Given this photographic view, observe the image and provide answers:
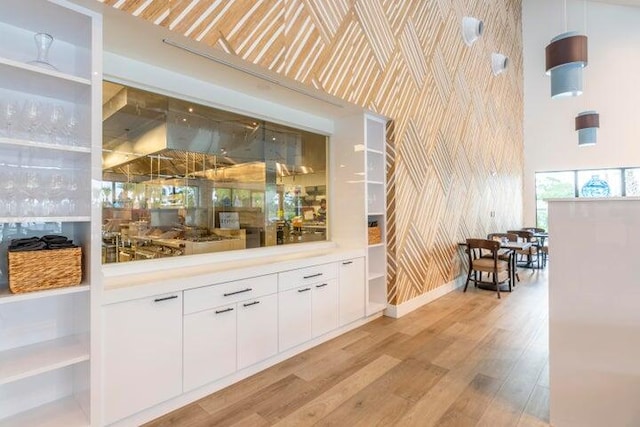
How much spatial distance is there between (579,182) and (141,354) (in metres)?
11.5

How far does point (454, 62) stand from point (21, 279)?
6550mm

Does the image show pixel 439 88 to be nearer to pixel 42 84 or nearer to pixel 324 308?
pixel 324 308

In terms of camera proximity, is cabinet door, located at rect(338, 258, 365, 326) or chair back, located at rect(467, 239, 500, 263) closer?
cabinet door, located at rect(338, 258, 365, 326)

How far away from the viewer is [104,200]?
8.38 feet

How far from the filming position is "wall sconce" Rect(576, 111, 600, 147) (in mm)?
6703

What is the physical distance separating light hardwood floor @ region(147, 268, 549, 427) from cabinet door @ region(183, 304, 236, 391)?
177 millimetres

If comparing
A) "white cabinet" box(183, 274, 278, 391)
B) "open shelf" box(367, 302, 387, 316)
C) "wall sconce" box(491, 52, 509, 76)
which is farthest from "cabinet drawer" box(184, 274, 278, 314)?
"wall sconce" box(491, 52, 509, 76)

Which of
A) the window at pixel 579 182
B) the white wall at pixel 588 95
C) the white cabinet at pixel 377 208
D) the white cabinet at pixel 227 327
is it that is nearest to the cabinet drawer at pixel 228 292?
the white cabinet at pixel 227 327

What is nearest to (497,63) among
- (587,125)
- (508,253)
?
(587,125)

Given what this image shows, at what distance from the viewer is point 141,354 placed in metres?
2.17

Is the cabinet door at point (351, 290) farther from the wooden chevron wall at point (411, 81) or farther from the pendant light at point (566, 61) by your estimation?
the pendant light at point (566, 61)

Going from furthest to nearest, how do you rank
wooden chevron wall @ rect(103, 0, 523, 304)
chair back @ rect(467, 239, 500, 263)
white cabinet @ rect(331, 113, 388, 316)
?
chair back @ rect(467, 239, 500, 263) < white cabinet @ rect(331, 113, 388, 316) < wooden chevron wall @ rect(103, 0, 523, 304)

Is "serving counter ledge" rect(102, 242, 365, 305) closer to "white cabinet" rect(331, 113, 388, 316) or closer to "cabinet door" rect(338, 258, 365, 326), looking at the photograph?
"cabinet door" rect(338, 258, 365, 326)

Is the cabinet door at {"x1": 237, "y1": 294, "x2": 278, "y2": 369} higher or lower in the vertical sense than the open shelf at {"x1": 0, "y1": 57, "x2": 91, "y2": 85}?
lower
